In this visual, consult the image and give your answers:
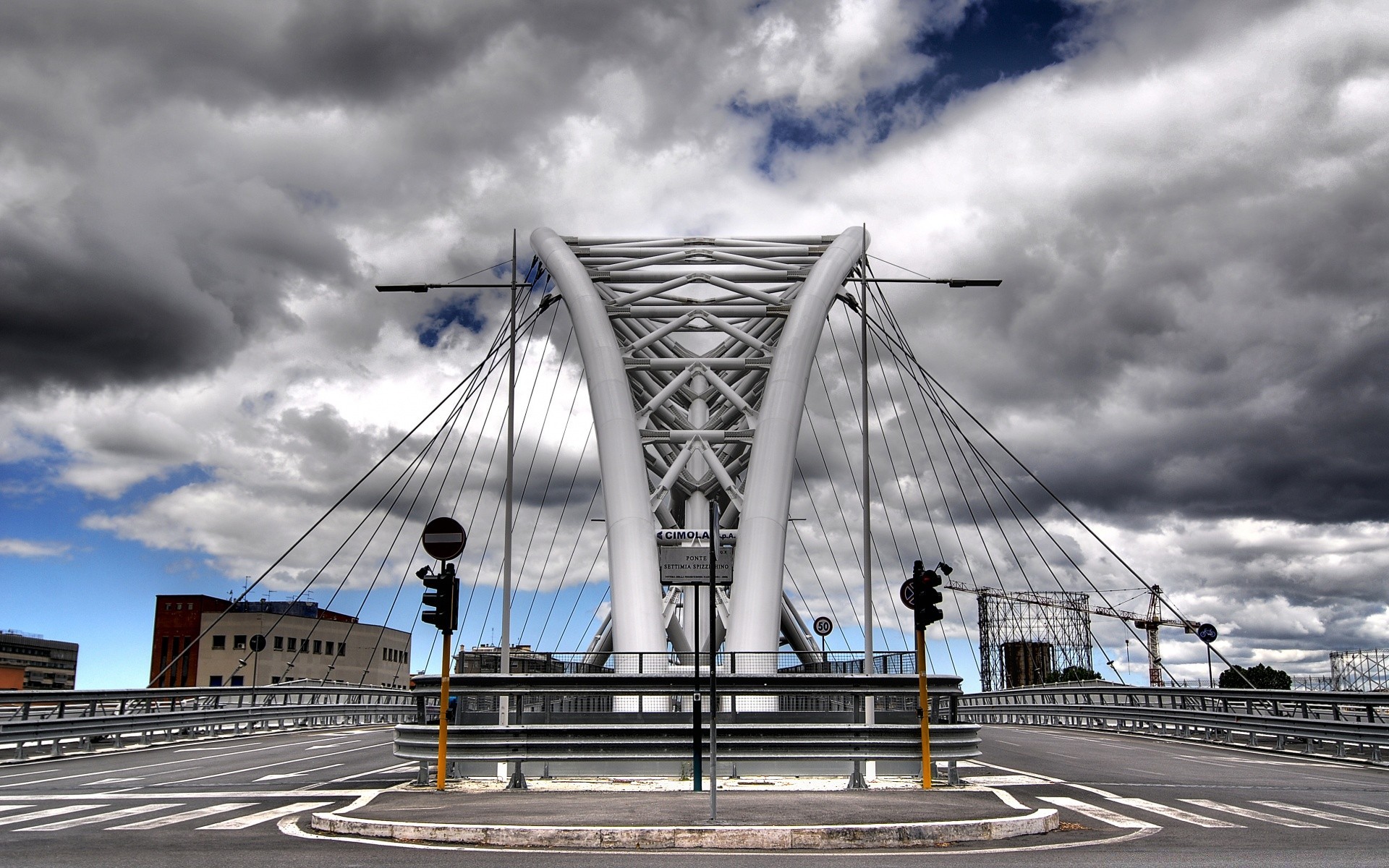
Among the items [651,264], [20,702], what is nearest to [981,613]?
[651,264]

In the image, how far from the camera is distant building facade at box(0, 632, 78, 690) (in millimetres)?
145875

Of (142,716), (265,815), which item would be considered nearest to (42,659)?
(142,716)

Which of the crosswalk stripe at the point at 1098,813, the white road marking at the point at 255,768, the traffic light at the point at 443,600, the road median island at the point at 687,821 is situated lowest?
the crosswalk stripe at the point at 1098,813

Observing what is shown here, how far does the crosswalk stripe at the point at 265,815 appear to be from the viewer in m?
13.0

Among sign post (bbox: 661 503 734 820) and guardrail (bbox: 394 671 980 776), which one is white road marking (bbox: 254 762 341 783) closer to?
guardrail (bbox: 394 671 980 776)

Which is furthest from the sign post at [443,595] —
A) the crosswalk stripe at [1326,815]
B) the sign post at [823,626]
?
the sign post at [823,626]

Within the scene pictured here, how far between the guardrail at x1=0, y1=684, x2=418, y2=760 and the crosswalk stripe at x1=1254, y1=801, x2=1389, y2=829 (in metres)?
17.5

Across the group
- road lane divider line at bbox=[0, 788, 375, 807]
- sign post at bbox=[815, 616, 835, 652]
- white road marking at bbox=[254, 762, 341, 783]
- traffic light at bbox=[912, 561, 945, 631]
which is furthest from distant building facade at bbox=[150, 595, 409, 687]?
traffic light at bbox=[912, 561, 945, 631]

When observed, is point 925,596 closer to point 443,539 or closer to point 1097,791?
point 1097,791

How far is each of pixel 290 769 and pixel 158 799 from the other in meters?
5.55

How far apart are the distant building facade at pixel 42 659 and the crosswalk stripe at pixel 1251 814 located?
149 meters

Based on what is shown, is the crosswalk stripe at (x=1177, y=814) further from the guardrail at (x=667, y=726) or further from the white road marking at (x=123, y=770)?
the white road marking at (x=123, y=770)

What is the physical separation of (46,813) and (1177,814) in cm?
1354

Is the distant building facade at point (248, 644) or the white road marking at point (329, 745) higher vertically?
the distant building facade at point (248, 644)
